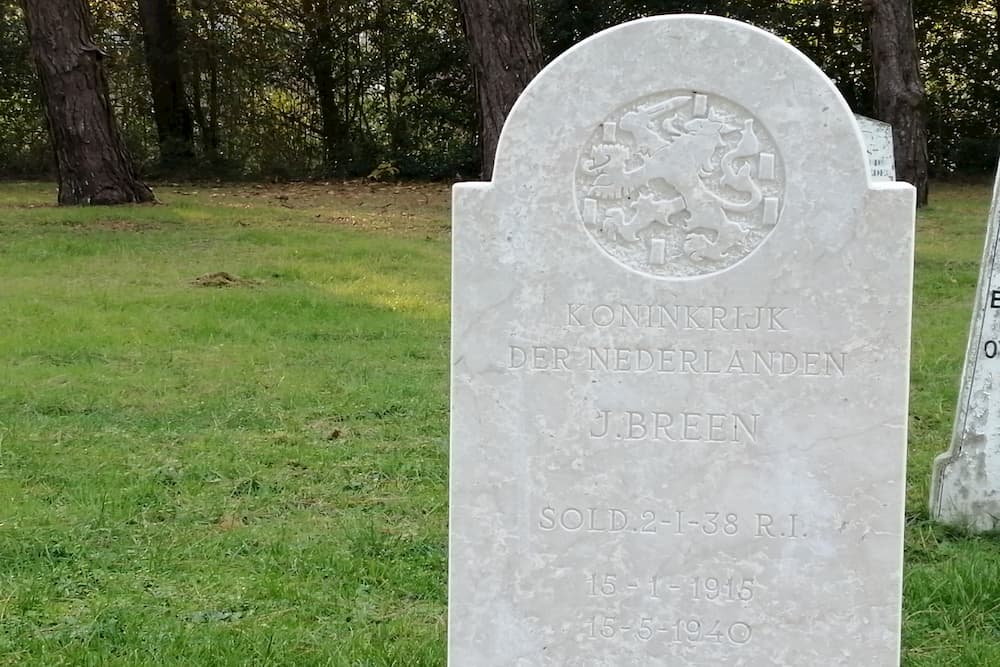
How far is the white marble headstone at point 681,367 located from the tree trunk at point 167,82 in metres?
18.0

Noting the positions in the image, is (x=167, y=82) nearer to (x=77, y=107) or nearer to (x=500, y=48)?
(x=77, y=107)

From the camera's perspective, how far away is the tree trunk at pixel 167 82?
65.5 ft

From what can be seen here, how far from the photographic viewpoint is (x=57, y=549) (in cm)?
418

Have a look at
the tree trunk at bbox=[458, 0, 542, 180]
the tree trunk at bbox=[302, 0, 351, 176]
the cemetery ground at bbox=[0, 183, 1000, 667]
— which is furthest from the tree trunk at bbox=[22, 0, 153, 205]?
the tree trunk at bbox=[302, 0, 351, 176]

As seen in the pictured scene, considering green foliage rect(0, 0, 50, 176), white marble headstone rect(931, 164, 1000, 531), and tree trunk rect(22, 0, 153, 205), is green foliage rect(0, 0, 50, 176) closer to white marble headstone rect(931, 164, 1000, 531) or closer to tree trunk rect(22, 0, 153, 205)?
tree trunk rect(22, 0, 153, 205)

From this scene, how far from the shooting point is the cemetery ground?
3.62 meters

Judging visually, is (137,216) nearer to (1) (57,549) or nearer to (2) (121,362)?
(2) (121,362)

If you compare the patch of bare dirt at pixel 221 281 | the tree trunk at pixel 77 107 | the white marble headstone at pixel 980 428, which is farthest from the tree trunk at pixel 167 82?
the white marble headstone at pixel 980 428

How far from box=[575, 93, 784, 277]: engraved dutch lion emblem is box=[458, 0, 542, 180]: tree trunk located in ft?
29.6

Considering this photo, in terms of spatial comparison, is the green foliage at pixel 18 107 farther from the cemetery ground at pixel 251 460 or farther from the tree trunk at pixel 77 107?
the cemetery ground at pixel 251 460

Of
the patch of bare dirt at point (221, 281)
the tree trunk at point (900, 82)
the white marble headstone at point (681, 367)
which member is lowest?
the patch of bare dirt at point (221, 281)

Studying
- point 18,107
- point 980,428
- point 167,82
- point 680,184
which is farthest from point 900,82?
point 18,107

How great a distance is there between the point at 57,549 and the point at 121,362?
2.97 m

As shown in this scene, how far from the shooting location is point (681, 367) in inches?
110
